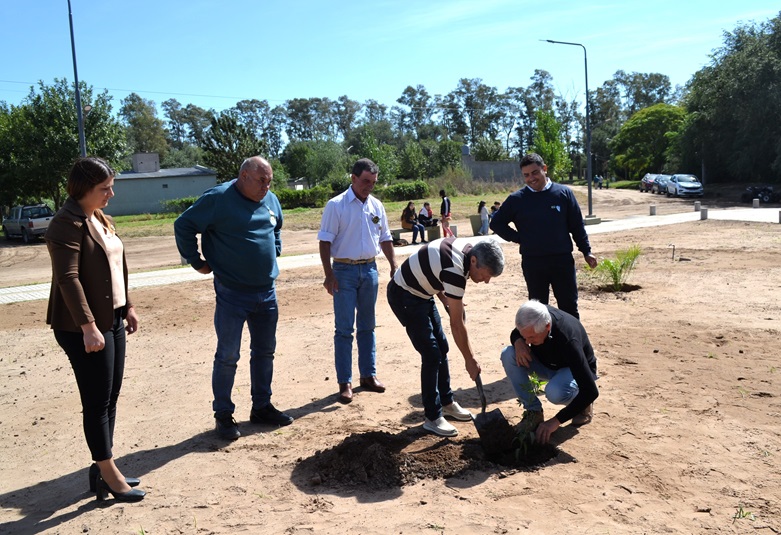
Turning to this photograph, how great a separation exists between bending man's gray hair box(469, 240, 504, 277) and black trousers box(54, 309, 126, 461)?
2245mm

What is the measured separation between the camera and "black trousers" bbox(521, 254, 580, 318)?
6.00 m

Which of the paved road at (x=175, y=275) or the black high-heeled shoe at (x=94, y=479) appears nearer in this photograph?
the black high-heeled shoe at (x=94, y=479)

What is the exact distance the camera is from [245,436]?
5.11 metres

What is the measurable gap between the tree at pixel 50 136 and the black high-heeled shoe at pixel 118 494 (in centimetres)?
3354

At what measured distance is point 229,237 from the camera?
4883 mm

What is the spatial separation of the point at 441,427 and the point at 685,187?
42386mm

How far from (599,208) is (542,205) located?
34219mm

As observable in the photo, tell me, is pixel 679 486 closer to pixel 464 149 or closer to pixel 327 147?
pixel 464 149

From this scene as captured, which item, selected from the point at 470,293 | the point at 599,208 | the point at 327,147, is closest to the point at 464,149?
the point at 327,147

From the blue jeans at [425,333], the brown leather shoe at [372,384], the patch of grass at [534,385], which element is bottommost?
the brown leather shoe at [372,384]

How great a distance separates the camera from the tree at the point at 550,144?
188ft

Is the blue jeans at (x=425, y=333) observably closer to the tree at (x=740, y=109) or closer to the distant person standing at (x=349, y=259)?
the distant person standing at (x=349, y=259)

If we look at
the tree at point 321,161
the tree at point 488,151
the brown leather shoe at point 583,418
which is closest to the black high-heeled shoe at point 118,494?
the brown leather shoe at point 583,418

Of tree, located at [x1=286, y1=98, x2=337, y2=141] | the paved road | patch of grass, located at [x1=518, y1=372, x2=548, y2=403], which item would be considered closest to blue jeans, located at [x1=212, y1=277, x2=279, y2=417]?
patch of grass, located at [x1=518, y1=372, x2=548, y2=403]
